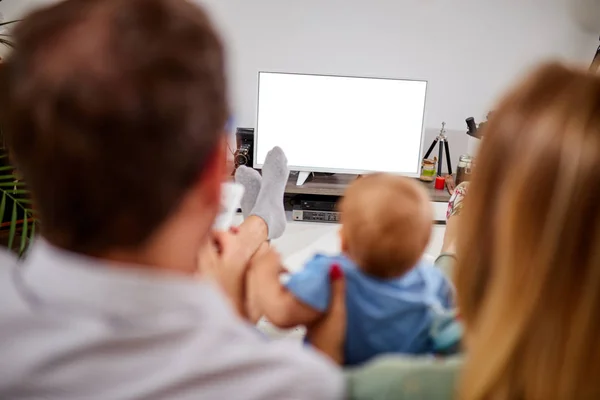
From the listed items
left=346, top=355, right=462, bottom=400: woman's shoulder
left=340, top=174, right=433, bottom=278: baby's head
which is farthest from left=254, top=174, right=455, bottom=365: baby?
left=346, top=355, right=462, bottom=400: woman's shoulder

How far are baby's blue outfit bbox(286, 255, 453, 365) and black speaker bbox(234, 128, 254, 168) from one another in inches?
68.8

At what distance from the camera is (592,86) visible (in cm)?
50

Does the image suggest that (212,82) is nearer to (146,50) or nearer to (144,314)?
(146,50)

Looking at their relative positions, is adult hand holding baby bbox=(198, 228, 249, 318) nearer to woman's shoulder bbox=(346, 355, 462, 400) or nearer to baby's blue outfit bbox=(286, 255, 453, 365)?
baby's blue outfit bbox=(286, 255, 453, 365)

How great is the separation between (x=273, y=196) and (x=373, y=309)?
689 millimetres

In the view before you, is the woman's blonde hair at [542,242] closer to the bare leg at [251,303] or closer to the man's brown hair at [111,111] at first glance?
the man's brown hair at [111,111]

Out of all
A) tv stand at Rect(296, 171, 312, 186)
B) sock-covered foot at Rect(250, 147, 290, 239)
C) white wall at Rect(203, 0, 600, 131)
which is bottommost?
tv stand at Rect(296, 171, 312, 186)

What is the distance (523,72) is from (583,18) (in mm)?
2496

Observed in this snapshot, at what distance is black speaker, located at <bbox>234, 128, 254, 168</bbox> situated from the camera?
2.56 meters

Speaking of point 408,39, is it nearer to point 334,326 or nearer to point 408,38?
point 408,38

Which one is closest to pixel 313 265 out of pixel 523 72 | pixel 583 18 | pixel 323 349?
pixel 323 349

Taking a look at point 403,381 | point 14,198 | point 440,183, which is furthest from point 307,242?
point 403,381

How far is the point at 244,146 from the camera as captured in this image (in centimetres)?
258

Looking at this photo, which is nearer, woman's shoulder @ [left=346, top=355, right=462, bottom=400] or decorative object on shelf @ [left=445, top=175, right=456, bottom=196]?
woman's shoulder @ [left=346, top=355, right=462, bottom=400]
